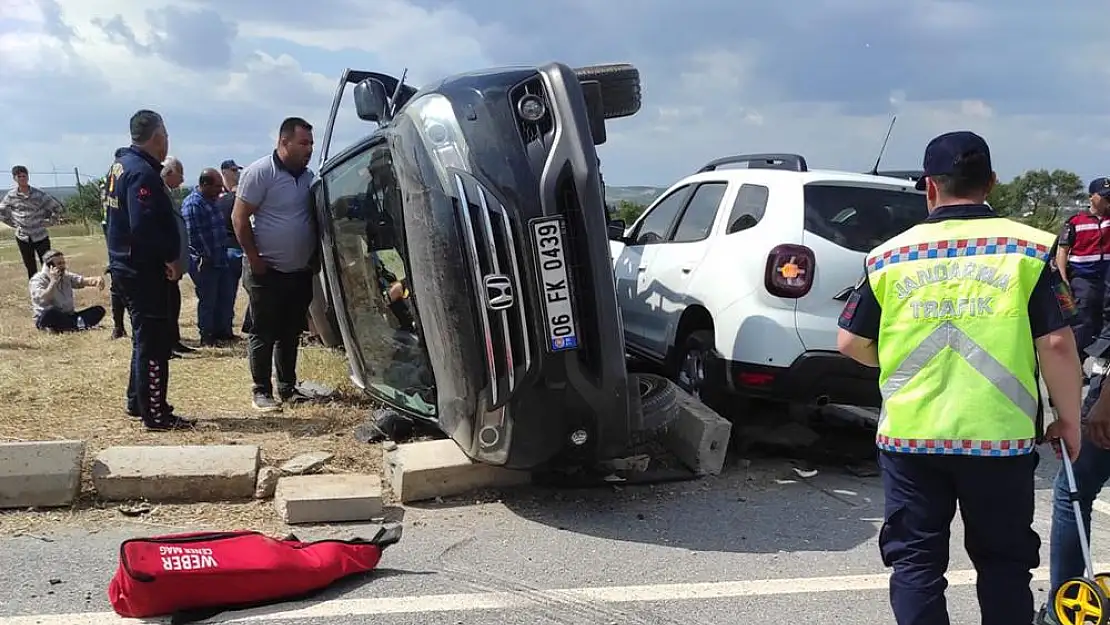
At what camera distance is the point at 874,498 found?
4.74 m

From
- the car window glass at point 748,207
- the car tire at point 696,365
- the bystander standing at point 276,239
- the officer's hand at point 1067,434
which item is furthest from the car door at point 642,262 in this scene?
the officer's hand at point 1067,434

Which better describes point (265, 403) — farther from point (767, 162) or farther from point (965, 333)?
point (965, 333)

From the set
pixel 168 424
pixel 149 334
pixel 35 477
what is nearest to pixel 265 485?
pixel 35 477

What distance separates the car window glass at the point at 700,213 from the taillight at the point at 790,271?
2.96 feet

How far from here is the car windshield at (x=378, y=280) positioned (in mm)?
4527

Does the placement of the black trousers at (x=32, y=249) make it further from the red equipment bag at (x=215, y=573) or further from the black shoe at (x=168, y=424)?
the red equipment bag at (x=215, y=573)

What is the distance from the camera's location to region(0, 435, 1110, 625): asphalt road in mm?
3293

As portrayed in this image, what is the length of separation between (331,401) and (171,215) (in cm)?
170

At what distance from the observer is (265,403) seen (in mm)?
6059

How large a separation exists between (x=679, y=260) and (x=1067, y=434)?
3.48 m

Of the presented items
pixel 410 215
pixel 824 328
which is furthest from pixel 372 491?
pixel 824 328

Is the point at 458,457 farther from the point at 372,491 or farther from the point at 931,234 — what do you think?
the point at 931,234

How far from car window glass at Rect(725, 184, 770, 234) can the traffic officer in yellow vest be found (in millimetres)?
2572

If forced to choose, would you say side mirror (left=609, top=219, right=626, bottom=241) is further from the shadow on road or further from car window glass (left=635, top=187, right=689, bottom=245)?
the shadow on road
